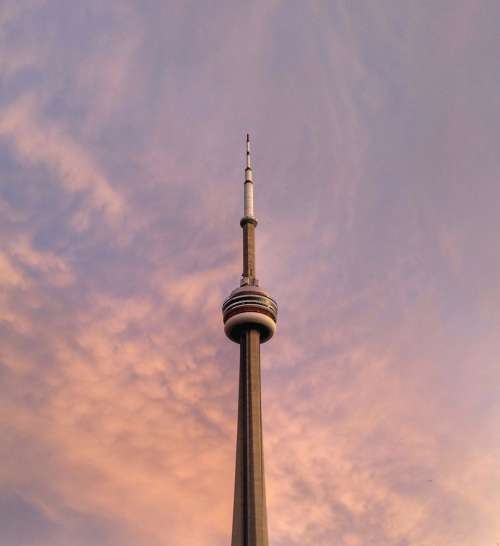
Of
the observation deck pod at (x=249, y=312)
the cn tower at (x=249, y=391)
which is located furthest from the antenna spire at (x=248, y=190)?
the observation deck pod at (x=249, y=312)

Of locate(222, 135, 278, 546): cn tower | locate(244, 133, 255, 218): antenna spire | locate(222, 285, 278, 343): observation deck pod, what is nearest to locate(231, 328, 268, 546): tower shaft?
locate(222, 135, 278, 546): cn tower

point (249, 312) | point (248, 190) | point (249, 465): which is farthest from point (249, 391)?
point (248, 190)

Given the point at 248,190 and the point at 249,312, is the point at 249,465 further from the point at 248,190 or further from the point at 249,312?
the point at 248,190

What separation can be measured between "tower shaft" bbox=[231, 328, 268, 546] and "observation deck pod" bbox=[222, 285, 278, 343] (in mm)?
4645

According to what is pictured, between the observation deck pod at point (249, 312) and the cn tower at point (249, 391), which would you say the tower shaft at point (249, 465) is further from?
the observation deck pod at point (249, 312)

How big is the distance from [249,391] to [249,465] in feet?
42.2

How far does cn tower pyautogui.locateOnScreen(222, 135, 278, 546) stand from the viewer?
111438 millimetres

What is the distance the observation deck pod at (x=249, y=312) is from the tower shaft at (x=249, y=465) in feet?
15.2

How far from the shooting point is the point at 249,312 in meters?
127

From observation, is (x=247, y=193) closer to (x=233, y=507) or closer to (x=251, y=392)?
(x=251, y=392)

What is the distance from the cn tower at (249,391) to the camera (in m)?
111

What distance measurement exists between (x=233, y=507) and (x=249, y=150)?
83.5m

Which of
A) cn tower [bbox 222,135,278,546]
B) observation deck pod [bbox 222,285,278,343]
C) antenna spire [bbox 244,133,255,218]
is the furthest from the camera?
antenna spire [bbox 244,133,255,218]

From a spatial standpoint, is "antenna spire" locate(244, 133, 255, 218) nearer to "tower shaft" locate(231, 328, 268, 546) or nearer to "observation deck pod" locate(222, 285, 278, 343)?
"observation deck pod" locate(222, 285, 278, 343)
